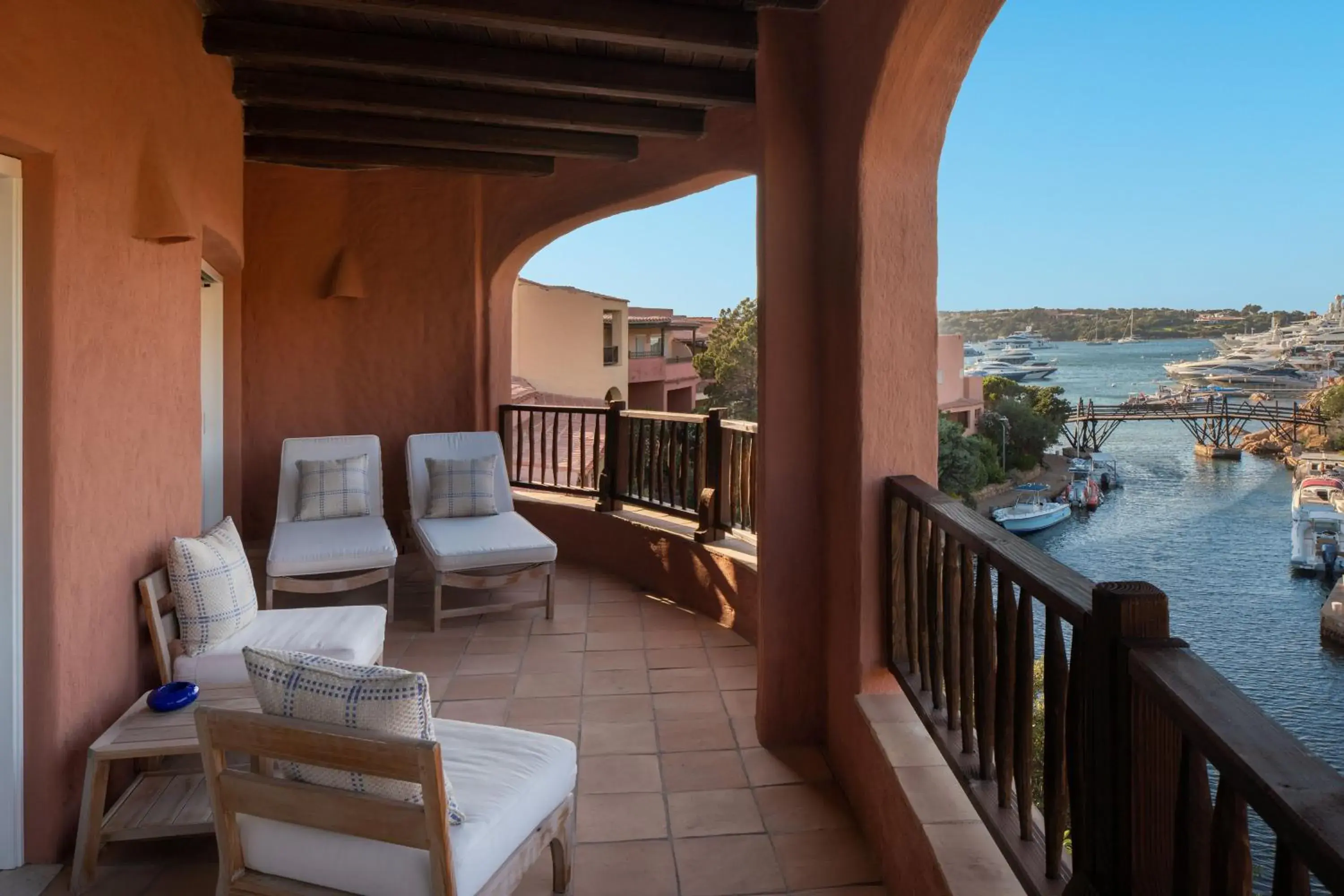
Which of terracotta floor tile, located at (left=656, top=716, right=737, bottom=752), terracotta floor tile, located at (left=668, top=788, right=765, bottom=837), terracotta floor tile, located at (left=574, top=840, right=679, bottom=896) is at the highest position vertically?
terracotta floor tile, located at (left=656, top=716, right=737, bottom=752)

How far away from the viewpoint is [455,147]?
4863 millimetres

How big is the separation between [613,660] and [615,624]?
56cm

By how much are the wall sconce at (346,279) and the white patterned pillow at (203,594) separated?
338 centimetres

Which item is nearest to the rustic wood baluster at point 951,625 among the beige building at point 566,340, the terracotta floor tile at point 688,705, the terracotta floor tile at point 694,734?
the terracotta floor tile at point 694,734

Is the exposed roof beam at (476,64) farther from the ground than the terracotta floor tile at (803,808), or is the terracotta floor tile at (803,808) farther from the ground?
the exposed roof beam at (476,64)

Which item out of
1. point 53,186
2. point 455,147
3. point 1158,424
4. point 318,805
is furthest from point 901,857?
point 1158,424

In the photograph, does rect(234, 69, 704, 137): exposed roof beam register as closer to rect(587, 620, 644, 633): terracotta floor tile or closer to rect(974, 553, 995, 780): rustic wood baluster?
rect(587, 620, 644, 633): terracotta floor tile

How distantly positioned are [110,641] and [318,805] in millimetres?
1481

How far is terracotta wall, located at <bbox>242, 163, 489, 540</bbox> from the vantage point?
604 centimetres

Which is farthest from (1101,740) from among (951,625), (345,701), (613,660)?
(613,660)

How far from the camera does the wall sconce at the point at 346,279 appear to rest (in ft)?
19.8

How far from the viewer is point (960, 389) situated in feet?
21.5

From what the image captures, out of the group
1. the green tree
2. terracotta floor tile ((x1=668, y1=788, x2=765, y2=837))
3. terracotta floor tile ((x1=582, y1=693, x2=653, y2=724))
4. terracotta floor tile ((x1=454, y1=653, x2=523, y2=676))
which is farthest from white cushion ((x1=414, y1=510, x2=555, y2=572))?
→ the green tree

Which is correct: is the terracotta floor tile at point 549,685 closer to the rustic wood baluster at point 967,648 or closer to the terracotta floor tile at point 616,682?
the terracotta floor tile at point 616,682
